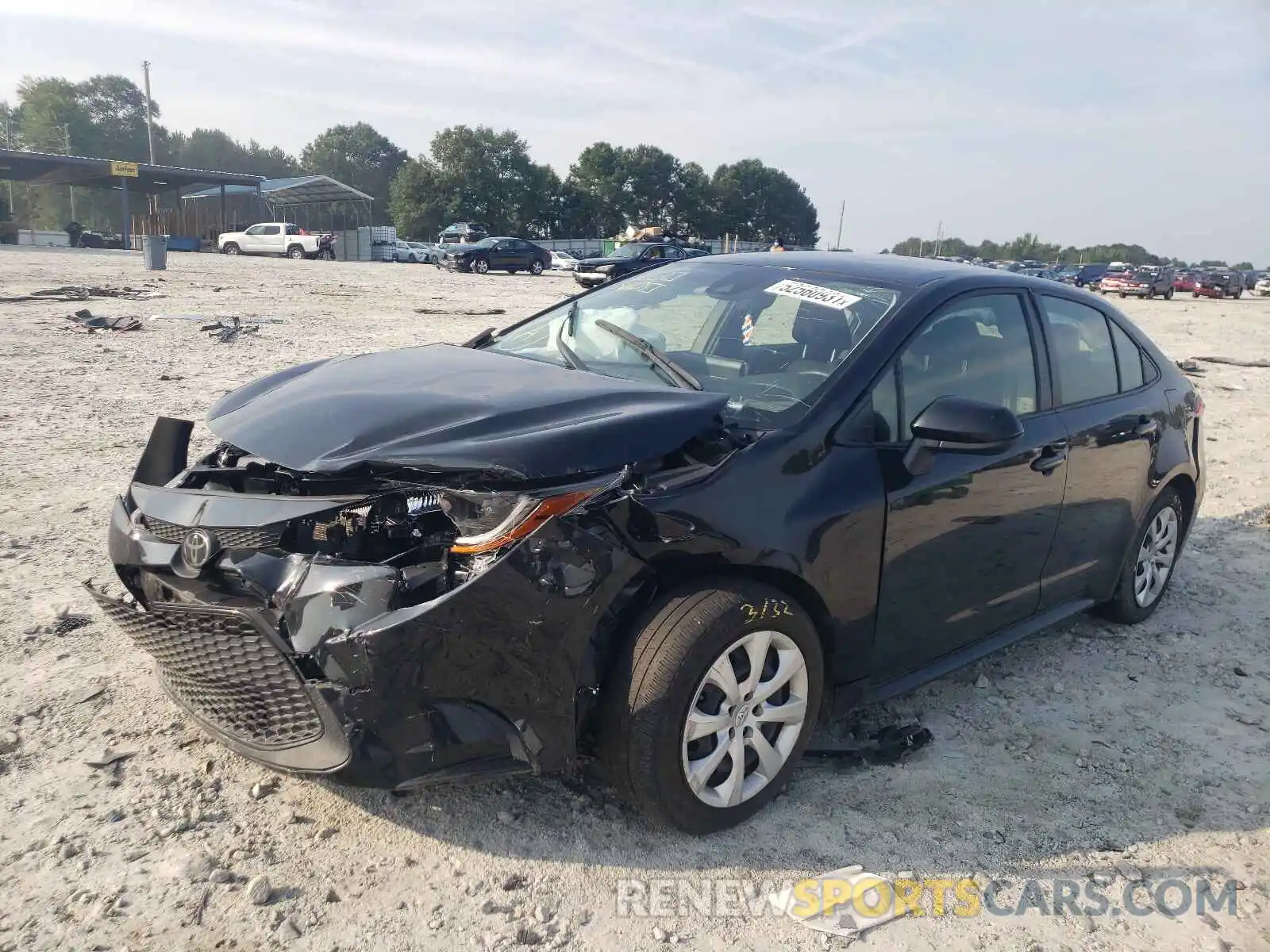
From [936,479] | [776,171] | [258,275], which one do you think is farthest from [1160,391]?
[776,171]

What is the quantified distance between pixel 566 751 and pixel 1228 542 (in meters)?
5.31

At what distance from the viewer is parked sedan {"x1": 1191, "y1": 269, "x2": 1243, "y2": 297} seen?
45094mm

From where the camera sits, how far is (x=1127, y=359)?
4.43 metres

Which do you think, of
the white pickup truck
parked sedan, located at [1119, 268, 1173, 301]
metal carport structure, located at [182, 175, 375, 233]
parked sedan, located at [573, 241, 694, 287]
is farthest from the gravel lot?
metal carport structure, located at [182, 175, 375, 233]

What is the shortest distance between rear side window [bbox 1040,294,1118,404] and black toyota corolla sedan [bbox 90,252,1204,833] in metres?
0.07

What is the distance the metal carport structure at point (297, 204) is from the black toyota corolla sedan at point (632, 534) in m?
54.7

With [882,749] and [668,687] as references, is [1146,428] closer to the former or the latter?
[882,749]

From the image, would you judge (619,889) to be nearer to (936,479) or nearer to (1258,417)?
(936,479)

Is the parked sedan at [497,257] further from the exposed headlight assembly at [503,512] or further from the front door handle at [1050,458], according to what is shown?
the exposed headlight assembly at [503,512]

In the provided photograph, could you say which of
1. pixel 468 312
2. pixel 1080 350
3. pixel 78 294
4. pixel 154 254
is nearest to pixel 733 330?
pixel 1080 350

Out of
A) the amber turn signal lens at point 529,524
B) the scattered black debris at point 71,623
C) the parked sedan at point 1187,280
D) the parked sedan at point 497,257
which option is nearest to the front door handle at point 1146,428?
the amber turn signal lens at point 529,524

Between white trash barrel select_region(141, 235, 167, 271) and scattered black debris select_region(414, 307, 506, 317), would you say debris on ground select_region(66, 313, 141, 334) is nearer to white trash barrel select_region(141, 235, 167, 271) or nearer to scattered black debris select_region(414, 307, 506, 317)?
scattered black debris select_region(414, 307, 506, 317)

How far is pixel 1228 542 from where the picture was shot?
237 inches

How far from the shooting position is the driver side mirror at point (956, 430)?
9.93ft
